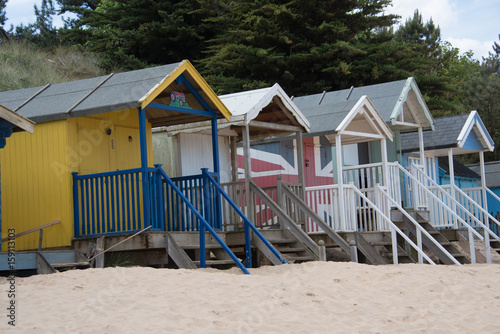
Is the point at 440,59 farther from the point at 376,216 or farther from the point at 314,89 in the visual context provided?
the point at 376,216

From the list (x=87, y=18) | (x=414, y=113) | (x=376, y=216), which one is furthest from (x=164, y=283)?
(x=87, y=18)

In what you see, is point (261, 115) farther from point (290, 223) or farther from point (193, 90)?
point (290, 223)

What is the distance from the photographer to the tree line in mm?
27484

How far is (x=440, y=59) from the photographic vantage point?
4212cm

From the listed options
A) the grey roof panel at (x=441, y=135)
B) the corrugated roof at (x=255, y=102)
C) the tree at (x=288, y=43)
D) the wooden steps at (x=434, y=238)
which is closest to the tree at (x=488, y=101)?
the tree at (x=288, y=43)

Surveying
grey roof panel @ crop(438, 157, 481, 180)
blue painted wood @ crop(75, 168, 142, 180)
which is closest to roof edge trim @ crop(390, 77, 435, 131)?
grey roof panel @ crop(438, 157, 481, 180)

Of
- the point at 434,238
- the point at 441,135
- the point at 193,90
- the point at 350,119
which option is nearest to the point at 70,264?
the point at 193,90

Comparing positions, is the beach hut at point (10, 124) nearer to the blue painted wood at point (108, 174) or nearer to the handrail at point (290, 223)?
the blue painted wood at point (108, 174)

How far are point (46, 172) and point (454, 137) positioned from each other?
491 inches

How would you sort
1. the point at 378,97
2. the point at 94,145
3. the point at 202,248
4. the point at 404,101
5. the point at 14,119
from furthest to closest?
the point at 378,97
the point at 404,101
the point at 94,145
the point at 202,248
the point at 14,119

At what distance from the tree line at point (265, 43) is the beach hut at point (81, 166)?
14545 millimetres

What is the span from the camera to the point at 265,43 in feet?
92.3

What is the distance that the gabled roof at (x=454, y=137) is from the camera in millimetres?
19891

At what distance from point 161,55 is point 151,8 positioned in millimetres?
2103
